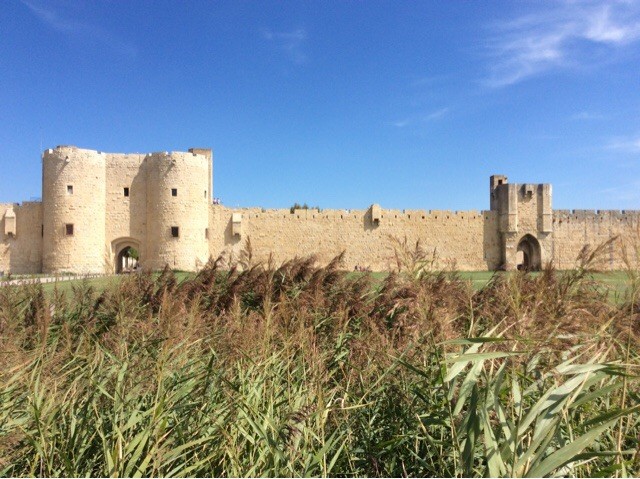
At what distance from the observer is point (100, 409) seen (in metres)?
2.47

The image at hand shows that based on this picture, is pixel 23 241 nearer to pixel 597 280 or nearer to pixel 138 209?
pixel 138 209

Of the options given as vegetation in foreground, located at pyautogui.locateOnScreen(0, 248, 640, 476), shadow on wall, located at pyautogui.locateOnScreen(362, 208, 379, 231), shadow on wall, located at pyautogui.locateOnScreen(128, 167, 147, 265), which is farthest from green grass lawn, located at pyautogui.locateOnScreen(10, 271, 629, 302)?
shadow on wall, located at pyautogui.locateOnScreen(362, 208, 379, 231)

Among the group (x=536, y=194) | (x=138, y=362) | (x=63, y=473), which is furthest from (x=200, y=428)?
(x=536, y=194)

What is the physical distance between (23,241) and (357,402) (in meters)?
28.1

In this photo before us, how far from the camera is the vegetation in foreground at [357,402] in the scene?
1554 millimetres

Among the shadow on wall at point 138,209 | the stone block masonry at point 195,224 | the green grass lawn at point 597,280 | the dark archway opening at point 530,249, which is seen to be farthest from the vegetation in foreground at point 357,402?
the dark archway opening at point 530,249

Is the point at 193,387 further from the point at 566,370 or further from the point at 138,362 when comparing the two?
the point at 566,370

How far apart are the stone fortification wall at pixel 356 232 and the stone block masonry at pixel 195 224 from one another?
7 centimetres

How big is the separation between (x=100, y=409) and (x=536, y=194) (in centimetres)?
3180

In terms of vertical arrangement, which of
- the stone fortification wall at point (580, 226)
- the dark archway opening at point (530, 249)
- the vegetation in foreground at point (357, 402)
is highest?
the stone fortification wall at point (580, 226)

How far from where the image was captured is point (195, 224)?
25.9 metres

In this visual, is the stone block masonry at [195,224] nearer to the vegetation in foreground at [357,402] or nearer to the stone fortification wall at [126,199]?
the stone fortification wall at [126,199]

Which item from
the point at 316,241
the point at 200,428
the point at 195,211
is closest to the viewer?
the point at 200,428

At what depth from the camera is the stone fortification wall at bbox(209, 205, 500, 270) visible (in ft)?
90.2
